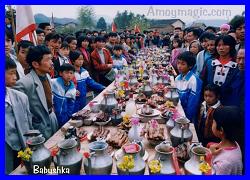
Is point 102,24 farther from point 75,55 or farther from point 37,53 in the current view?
point 37,53

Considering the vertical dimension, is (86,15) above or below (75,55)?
above

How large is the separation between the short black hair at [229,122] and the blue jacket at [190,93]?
4.39 ft

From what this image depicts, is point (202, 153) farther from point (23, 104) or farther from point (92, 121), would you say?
point (23, 104)

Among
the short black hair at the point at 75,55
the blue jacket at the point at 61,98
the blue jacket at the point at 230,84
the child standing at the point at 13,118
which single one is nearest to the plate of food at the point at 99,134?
the child standing at the point at 13,118

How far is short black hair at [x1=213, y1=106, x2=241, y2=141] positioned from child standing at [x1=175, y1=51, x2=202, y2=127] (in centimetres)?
134

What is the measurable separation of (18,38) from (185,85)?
2.49 meters

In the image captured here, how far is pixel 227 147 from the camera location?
5.88ft

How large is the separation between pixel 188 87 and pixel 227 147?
161 centimetres

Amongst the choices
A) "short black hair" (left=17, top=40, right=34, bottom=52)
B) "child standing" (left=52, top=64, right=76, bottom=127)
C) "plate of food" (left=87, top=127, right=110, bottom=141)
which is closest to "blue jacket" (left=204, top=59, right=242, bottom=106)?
"plate of food" (left=87, top=127, right=110, bottom=141)

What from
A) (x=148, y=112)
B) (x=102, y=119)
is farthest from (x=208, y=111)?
(x=102, y=119)

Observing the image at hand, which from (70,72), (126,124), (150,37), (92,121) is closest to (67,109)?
(70,72)

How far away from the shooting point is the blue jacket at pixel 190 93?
3.16m

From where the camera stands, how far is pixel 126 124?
8.08ft

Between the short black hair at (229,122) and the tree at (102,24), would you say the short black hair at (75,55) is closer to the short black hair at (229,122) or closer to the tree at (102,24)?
the short black hair at (229,122)
